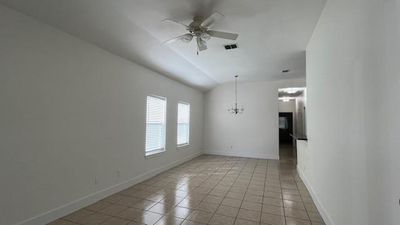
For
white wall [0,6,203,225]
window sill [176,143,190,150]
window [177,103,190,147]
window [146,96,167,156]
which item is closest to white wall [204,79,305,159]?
window [177,103,190,147]

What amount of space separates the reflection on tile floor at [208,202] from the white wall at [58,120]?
42 centimetres

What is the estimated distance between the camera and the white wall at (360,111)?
1211 millimetres

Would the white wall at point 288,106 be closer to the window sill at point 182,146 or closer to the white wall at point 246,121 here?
the white wall at point 246,121

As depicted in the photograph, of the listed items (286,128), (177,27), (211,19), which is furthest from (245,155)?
(211,19)

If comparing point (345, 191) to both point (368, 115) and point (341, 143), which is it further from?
point (368, 115)

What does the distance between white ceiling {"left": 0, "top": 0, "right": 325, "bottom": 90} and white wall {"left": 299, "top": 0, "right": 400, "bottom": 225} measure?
2.08 feet

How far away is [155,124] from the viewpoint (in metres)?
5.14

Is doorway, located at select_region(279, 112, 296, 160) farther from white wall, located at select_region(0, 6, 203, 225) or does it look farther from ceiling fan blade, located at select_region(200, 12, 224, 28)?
ceiling fan blade, located at select_region(200, 12, 224, 28)

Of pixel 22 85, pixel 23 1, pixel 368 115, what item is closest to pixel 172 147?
pixel 22 85

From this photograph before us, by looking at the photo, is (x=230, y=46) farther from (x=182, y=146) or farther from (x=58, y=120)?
(x=182, y=146)

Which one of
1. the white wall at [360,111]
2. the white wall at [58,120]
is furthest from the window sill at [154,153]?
the white wall at [360,111]

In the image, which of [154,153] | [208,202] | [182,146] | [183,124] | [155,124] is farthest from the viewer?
[183,124]

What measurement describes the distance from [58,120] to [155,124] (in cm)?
251

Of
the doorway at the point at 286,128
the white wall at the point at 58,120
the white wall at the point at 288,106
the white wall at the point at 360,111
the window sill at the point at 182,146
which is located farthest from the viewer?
the doorway at the point at 286,128
